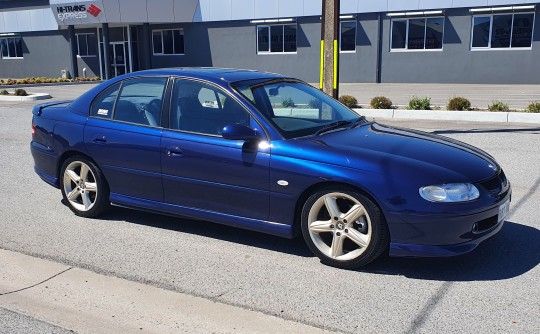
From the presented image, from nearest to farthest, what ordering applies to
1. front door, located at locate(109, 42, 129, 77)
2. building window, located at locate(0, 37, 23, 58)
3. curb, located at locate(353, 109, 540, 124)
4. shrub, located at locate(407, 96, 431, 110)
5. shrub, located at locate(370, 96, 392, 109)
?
curb, located at locate(353, 109, 540, 124)
shrub, located at locate(407, 96, 431, 110)
shrub, located at locate(370, 96, 392, 109)
front door, located at locate(109, 42, 129, 77)
building window, located at locate(0, 37, 23, 58)

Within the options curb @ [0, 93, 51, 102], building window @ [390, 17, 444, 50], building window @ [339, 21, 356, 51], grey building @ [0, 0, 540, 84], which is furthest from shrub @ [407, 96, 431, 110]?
curb @ [0, 93, 51, 102]

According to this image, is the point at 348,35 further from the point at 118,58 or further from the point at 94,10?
the point at 118,58

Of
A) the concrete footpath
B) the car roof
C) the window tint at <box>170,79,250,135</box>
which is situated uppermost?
the car roof

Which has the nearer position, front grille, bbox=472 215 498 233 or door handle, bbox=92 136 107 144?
front grille, bbox=472 215 498 233

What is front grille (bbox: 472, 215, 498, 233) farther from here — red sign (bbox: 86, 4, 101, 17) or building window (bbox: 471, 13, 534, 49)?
red sign (bbox: 86, 4, 101, 17)

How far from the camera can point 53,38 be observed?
123 feet

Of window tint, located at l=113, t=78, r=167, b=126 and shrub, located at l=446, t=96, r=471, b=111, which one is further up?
window tint, located at l=113, t=78, r=167, b=126

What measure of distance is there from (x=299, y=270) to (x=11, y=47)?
41.9 metres

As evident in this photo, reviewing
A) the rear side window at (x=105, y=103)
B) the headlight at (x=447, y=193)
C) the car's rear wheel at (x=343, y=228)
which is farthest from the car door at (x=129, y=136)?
the headlight at (x=447, y=193)

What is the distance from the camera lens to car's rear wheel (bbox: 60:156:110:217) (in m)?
5.64

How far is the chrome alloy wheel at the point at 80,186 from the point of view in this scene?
5727 mm

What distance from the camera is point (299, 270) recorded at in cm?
442

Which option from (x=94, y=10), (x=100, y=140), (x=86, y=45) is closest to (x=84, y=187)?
(x=100, y=140)

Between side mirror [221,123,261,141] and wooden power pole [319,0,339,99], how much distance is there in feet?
22.6
